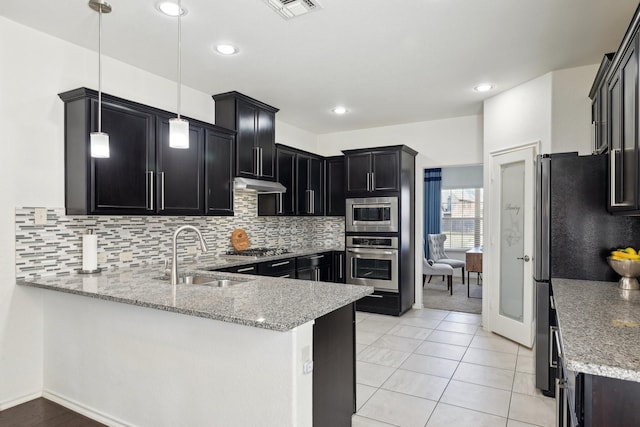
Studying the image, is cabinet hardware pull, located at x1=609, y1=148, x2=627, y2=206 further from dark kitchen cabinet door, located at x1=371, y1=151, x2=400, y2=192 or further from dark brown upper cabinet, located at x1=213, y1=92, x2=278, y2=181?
dark brown upper cabinet, located at x1=213, y1=92, x2=278, y2=181

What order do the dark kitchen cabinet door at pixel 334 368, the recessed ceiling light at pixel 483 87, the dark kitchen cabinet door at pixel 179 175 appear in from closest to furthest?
the dark kitchen cabinet door at pixel 334 368, the dark kitchen cabinet door at pixel 179 175, the recessed ceiling light at pixel 483 87

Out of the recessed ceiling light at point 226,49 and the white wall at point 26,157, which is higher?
the recessed ceiling light at point 226,49

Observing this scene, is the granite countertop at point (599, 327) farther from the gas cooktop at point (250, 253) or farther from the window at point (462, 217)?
the window at point (462, 217)

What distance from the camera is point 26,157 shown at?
2.65 metres

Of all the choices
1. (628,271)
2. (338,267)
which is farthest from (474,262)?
(628,271)

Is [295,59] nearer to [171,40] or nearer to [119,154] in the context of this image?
[171,40]

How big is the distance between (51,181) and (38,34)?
105 cm

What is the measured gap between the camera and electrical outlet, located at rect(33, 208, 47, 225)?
2691 mm

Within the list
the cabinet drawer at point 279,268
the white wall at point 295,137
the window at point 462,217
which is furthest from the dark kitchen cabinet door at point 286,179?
the window at point 462,217

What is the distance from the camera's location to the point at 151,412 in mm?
2133

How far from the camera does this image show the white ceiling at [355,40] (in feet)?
8.16

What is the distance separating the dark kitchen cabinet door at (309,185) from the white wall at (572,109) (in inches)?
117

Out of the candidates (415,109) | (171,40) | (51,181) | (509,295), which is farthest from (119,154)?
(509,295)

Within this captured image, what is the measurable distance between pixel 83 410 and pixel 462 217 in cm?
785
